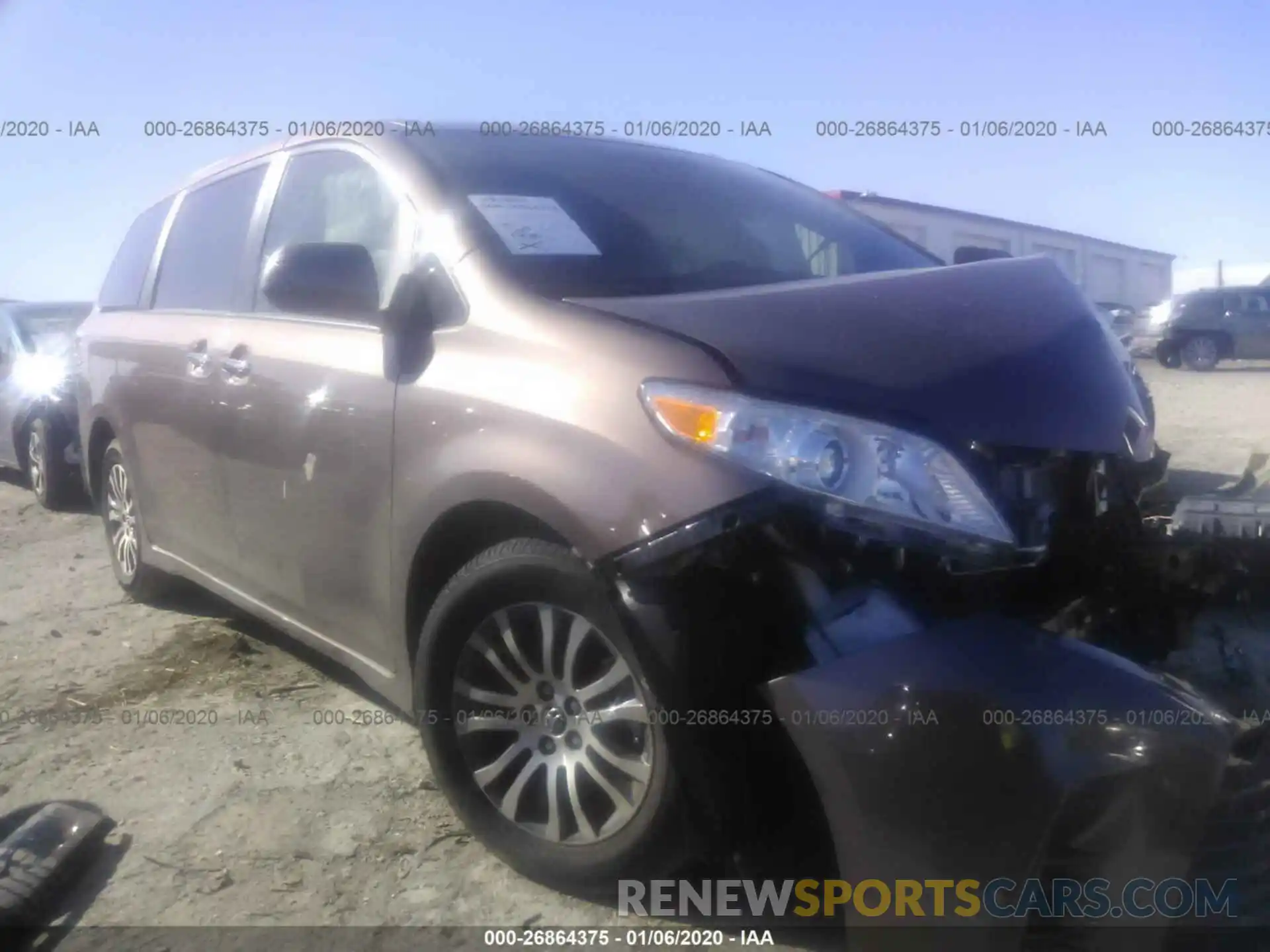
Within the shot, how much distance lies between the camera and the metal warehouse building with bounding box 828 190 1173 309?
1856 cm

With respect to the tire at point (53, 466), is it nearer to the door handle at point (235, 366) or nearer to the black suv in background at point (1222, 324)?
the door handle at point (235, 366)

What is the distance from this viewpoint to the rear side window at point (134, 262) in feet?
15.1

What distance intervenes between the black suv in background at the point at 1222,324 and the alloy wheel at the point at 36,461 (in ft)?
58.9

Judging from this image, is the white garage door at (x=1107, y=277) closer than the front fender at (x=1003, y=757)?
No

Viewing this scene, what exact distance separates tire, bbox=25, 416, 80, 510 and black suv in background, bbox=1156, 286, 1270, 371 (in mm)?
17849

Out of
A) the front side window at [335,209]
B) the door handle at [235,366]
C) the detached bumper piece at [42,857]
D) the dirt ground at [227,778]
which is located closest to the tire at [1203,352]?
the dirt ground at [227,778]

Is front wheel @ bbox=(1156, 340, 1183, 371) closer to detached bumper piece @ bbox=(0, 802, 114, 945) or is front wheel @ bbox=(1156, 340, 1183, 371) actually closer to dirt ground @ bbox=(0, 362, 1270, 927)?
dirt ground @ bbox=(0, 362, 1270, 927)

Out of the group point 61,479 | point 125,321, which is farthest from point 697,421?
point 61,479

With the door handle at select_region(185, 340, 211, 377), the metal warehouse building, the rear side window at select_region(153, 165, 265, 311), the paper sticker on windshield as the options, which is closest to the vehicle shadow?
the paper sticker on windshield

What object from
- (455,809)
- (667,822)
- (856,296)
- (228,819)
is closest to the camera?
(667,822)

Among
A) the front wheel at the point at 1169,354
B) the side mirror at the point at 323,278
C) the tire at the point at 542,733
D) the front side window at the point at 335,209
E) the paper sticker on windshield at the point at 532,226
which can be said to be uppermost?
the front side window at the point at 335,209

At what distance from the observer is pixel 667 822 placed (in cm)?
206

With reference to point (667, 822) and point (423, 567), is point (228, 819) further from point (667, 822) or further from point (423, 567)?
point (667, 822)

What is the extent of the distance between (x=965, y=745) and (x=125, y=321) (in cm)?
404
